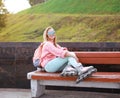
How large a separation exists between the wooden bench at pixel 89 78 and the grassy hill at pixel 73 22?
454 cm

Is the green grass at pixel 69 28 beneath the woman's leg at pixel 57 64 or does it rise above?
above

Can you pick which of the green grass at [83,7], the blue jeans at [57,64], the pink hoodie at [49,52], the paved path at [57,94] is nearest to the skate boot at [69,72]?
the blue jeans at [57,64]

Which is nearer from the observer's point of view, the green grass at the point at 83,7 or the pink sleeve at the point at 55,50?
the pink sleeve at the point at 55,50

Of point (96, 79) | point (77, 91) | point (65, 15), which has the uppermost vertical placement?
point (65, 15)

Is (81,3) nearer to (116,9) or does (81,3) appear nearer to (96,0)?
(96,0)

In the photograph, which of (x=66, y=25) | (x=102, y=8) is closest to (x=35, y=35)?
(x=66, y=25)

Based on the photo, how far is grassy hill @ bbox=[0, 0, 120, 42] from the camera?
1235 centimetres

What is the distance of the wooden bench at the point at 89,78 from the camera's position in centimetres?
619

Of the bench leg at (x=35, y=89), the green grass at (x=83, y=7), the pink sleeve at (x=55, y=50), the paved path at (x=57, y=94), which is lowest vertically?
the paved path at (x=57, y=94)

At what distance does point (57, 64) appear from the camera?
261 inches

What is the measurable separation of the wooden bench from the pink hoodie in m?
0.25

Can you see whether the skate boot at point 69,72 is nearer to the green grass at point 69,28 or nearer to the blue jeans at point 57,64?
the blue jeans at point 57,64

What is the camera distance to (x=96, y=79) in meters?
6.17

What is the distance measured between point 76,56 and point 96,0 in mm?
9648
